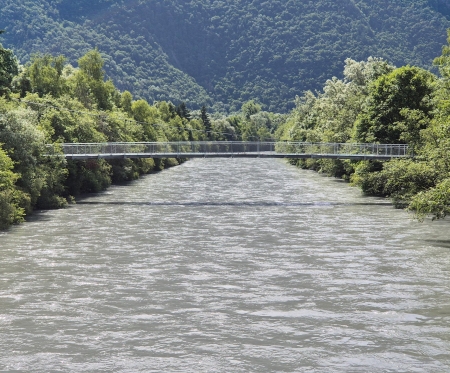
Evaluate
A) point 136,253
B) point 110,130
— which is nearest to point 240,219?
point 136,253

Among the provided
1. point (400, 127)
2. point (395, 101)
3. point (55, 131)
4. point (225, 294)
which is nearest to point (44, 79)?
point (55, 131)

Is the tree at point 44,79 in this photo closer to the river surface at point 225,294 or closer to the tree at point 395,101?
A: the tree at point 395,101

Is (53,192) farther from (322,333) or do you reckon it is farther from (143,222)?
(322,333)

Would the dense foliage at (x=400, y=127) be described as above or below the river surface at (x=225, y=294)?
above

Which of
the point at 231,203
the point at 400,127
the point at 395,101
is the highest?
the point at 395,101

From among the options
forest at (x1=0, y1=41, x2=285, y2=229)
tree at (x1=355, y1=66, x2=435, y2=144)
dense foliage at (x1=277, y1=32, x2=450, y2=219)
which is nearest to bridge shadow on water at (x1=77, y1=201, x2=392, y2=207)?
dense foliage at (x1=277, y1=32, x2=450, y2=219)

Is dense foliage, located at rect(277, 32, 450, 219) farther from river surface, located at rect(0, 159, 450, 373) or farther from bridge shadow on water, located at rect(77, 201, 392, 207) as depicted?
river surface, located at rect(0, 159, 450, 373)

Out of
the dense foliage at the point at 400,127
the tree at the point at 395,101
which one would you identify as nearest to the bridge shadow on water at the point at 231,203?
the dense foliage at the point at 400,127

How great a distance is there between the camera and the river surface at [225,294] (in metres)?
22.1

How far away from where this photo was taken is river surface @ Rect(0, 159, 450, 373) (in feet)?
72.6

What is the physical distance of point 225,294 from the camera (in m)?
29.3

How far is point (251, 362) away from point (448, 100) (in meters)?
25.2

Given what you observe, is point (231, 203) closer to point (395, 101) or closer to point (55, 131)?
point (395, 101)

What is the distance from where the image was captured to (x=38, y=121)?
69.4 metres
